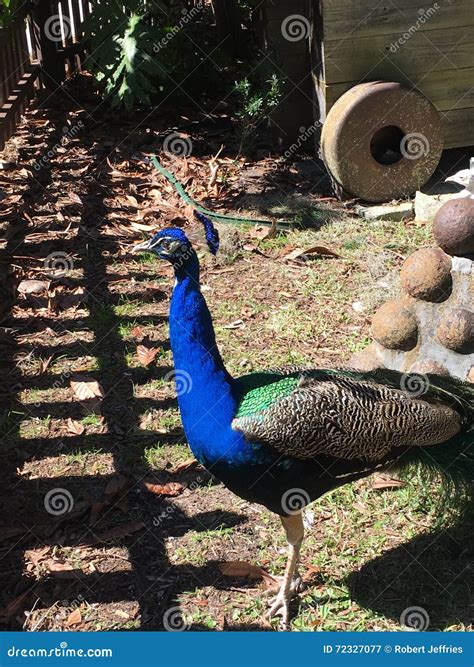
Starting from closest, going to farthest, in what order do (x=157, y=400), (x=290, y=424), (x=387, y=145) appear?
1. (x=290, y=424)
2. (x=157, y=400)
3. (x=387, y=145)

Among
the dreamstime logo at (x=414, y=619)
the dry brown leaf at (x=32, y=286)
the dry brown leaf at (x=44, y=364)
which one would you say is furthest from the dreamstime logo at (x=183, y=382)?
the dry brown leaf at (x=32, y=286)

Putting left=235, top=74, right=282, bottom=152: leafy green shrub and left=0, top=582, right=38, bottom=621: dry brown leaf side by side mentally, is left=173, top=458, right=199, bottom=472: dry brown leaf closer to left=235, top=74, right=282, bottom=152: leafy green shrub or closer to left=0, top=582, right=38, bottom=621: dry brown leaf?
left=0, top=582, right=38, bottom=621: dry brown leaf

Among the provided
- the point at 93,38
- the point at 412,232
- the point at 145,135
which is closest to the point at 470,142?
the point at 412,232

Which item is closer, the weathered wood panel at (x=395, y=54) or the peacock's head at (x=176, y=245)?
the peacock's head at (x=176, y=245)

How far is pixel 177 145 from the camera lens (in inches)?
292

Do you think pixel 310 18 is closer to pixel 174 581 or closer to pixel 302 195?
pixel 302 195

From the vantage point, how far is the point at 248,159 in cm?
722

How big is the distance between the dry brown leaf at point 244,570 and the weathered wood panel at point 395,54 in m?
4.11

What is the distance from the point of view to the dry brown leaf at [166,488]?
3.73 m

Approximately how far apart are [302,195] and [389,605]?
403 centimetres

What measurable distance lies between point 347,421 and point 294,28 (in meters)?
4.79
